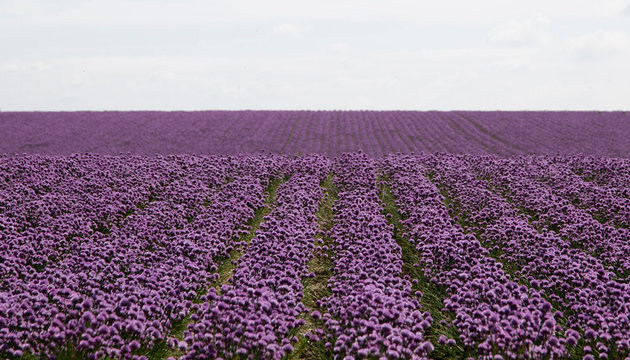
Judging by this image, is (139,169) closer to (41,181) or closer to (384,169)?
(41,181)

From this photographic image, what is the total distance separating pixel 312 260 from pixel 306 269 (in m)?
2.48

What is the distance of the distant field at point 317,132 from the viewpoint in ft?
95.4

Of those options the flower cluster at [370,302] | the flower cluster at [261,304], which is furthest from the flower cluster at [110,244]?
→ the flower cluster at [370,302]

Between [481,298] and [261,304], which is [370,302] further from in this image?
[481,298]

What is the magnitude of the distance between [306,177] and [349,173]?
1497 millimetres

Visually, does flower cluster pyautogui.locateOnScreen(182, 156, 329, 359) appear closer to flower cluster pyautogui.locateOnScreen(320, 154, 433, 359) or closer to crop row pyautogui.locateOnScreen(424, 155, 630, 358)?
flower cluster pyautogui.locateOnScreen(320, 154, 433, 359)

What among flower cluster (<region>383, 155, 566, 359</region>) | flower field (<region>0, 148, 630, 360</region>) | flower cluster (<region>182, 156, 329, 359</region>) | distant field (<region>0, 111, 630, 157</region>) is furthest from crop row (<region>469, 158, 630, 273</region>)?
distant field (<region>0, 111, 630, 157</region>)

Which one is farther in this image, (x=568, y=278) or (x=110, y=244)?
(x=110, y=244)

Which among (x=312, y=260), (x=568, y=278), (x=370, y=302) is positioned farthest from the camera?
(x=312, y=260)

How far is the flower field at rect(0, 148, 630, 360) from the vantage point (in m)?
6.07

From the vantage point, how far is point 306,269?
8.80 meters

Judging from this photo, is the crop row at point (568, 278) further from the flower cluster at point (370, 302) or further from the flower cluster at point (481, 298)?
the flower cluster at point (370, 302)

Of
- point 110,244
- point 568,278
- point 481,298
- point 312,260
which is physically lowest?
point 312,260

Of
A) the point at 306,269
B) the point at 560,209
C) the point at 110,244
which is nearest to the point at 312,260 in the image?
the point at 306,269
